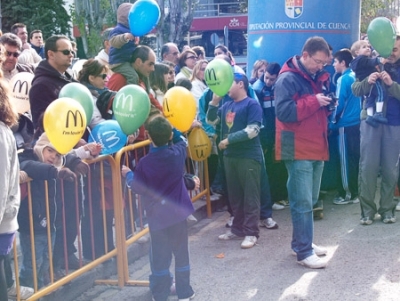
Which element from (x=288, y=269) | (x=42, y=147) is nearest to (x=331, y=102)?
(x=288, y=269)

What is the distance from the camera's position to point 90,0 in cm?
3328

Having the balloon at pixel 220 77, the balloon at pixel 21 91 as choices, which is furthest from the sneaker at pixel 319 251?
the balloon at pixel 21 91

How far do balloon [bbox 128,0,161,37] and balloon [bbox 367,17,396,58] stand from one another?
7.12 feet

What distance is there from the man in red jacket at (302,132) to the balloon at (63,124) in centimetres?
204

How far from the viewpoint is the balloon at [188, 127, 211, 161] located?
707 centimetres

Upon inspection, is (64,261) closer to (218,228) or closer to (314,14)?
(218,228)

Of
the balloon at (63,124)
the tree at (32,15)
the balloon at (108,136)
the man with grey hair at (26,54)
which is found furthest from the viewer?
the tree at (32,15)

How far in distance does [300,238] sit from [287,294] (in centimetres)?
79

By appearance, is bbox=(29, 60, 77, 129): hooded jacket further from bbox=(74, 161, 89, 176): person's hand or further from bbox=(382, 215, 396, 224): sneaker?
bbox=(382, 215, 396, 224): sneaker

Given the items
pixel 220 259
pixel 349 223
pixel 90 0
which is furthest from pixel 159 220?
pixel 90 0

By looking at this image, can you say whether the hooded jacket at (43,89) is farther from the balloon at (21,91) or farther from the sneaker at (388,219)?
the sneaker at (388,219)

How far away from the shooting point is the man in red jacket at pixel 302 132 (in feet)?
19.0

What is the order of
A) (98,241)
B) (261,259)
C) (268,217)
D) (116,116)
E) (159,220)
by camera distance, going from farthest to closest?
(268,217)
(261,259)
(98,241)
(116,116)
(159,220)

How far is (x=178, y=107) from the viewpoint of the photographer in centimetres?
575
